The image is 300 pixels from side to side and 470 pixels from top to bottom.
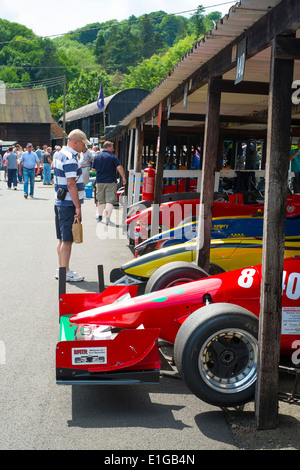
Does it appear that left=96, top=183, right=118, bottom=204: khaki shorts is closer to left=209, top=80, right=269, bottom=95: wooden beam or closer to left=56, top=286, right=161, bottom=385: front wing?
left=209, top=80, right=269, bottom=95: wooden beam

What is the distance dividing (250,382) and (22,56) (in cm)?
14091

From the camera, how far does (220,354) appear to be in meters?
4.18

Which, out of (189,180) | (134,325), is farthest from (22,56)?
(134,325)

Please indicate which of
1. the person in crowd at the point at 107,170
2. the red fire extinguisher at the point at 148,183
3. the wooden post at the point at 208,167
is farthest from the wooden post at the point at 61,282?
the person in crowd at the point at 107,170

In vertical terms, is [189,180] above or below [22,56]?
below

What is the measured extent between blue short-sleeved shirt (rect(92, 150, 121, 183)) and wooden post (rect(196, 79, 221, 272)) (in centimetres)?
712

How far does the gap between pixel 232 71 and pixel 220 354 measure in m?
3.54

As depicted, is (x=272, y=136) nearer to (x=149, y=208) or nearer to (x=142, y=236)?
(x=142, y=236)

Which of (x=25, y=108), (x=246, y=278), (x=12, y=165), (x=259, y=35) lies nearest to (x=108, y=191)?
(x=246, y=278)

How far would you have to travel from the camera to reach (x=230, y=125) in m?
12.7

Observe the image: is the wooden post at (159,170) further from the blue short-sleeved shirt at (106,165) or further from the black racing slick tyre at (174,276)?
the black racing slick tyre at (174,276)

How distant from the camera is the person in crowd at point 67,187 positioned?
24.5ft

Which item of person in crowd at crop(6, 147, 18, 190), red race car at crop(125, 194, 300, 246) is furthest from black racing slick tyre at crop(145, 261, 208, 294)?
person in crowd at crop(6, 147, 18, 190)

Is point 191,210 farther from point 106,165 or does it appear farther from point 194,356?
point 194,356
